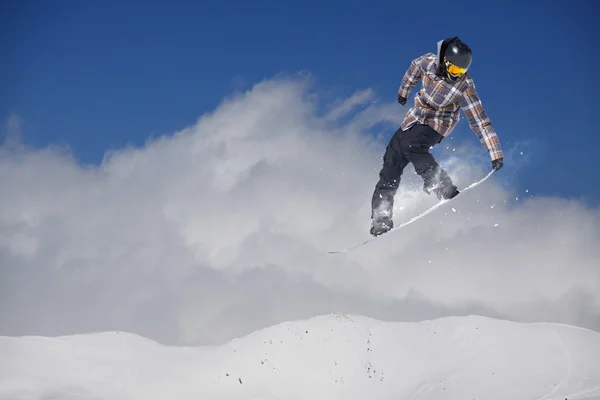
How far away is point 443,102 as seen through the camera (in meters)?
8.76

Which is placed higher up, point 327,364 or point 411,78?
point 327,364

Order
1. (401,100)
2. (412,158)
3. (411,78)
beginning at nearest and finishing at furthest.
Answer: (411,78)
(401,100)
(412,158)

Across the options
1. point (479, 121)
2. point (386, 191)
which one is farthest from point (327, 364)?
point (479, 121)

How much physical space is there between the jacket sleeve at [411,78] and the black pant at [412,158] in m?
0.62

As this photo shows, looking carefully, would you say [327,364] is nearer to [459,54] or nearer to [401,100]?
[401,100]

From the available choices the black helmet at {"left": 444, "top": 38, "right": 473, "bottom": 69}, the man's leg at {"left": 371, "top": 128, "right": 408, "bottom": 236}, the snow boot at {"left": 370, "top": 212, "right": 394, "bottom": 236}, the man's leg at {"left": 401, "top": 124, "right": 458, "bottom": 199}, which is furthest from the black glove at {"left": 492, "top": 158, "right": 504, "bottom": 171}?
the snow boot at {"left": 370, "top": 212, "right": 394, "bottom": 236}

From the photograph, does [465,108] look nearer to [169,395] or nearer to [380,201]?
[380,201]

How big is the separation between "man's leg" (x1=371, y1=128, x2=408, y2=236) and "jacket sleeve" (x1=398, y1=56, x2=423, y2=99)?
94 centimetres

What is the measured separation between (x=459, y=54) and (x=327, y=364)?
4912 inches

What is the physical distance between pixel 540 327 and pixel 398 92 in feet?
339

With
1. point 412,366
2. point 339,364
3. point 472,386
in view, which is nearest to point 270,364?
point 339,364

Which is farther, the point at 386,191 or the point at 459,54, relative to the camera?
the point at 386,191

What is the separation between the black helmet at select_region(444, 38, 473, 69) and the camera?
7.60 m

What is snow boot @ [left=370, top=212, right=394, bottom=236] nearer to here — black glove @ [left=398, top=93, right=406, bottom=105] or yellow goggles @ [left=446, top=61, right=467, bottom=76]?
black glove @ [left=398, top=93, right=406, bottom=105]
